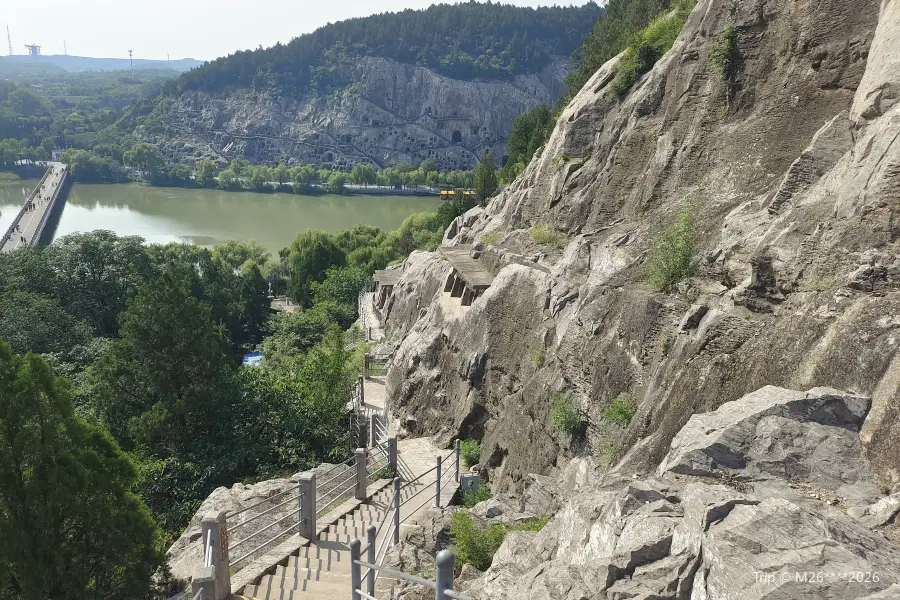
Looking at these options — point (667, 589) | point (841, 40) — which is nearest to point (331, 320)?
point (841, 40)

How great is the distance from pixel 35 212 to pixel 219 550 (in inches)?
3476

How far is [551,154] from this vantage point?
19.3 metres

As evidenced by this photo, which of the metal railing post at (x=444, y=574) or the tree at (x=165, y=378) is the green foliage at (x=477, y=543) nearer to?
the metal railing post at (x=444, y=574)

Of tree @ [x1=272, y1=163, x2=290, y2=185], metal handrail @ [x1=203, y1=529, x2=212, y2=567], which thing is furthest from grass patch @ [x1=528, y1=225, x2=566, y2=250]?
tree @ [x1=272, y1=163, x2=290, y2=185]

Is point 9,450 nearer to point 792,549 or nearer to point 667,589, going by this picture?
point 667,589

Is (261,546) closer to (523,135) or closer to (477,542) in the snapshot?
(477,542)

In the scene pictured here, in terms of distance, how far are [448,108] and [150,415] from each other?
497 ft

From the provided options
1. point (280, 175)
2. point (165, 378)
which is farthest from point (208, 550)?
point (280, 175)

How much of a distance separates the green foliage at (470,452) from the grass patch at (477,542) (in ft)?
19.8

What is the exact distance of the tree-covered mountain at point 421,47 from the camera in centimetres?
16675

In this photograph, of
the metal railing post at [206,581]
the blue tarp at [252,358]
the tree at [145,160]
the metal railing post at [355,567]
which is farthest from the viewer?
the tree at [145,160]

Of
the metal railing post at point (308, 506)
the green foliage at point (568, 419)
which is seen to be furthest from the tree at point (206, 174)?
the green foliage at point (568, 419)

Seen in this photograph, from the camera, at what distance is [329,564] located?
8.86m

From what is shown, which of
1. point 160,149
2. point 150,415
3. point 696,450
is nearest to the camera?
point 696,450
